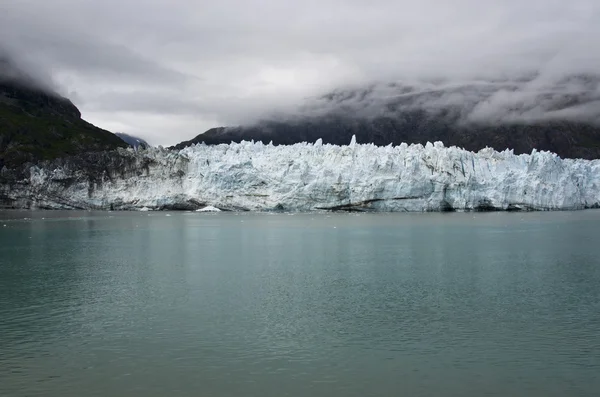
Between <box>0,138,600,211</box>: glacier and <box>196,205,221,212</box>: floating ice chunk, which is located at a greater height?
<box>0,138,600,211</box>: glacier

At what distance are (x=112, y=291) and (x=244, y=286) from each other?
15.6ft

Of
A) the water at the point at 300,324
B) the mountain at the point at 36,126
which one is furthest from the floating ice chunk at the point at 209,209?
the water at the point at 300,324

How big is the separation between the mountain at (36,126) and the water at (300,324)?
77.5 meters

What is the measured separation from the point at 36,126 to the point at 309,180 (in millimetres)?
67467

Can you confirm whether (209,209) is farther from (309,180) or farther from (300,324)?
(300,324)

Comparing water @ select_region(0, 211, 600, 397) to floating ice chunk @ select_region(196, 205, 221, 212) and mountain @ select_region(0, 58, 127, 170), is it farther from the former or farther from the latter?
mountain @ select_region(0, 58, 127, 170)

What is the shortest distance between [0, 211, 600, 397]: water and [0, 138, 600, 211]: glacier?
147 feet

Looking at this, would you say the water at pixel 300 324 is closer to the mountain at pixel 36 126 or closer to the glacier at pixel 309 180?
the glacier at pixel 309 180

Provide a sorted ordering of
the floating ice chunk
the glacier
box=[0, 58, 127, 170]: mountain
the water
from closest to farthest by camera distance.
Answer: the water → the glacier → the floating ice chunk → box=[0, 58, 127, 170]: mountain

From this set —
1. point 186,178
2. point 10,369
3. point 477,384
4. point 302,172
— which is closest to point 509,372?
point 477,384

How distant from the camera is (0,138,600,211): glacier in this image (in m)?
75.1

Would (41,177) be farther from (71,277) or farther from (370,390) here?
(370,390)

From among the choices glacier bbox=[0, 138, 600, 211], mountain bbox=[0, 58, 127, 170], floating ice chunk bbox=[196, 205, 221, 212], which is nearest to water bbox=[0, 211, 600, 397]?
glacier bbox=[0, 138, 600, 211]

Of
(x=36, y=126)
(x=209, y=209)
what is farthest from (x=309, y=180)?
→ (x=36, y=126)
